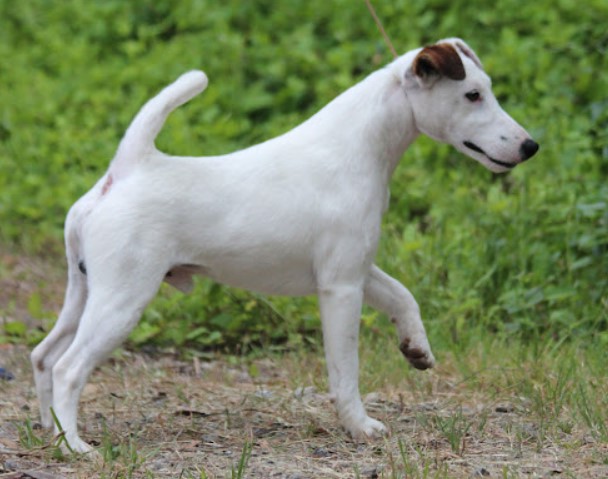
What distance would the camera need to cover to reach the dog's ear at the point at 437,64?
4352 millimetres

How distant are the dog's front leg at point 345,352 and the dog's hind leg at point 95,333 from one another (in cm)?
69

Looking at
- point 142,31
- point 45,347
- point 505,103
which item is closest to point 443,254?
point 505,103

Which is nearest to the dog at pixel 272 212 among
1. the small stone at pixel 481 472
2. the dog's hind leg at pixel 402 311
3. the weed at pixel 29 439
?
the weed at pixel 29 439

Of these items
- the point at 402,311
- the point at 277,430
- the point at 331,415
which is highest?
the point at 402,311

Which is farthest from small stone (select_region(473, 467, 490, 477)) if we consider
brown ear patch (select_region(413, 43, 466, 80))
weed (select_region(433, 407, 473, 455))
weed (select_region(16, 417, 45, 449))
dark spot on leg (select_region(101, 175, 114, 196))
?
dark spot on leg (select_region(101, 175, 114, 196))

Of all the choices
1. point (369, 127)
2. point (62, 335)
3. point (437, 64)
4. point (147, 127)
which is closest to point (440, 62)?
point (437, 64)

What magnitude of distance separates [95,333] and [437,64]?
158 centimetres

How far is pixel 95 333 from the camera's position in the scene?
13.7 feet

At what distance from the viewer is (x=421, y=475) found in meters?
3.84

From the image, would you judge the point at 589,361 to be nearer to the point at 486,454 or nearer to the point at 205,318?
the point at 486,454

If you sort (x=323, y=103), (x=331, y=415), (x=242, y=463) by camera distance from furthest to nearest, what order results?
(x=323, y=103) < (x=331, y=415) < (x=242, y=463)

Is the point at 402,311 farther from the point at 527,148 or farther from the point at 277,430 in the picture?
the point at 527,148

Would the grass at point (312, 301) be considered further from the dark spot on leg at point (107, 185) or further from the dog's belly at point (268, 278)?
the dark spot on leg at point (107, 185)

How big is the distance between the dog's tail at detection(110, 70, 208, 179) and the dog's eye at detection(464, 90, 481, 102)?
3.38 feet
